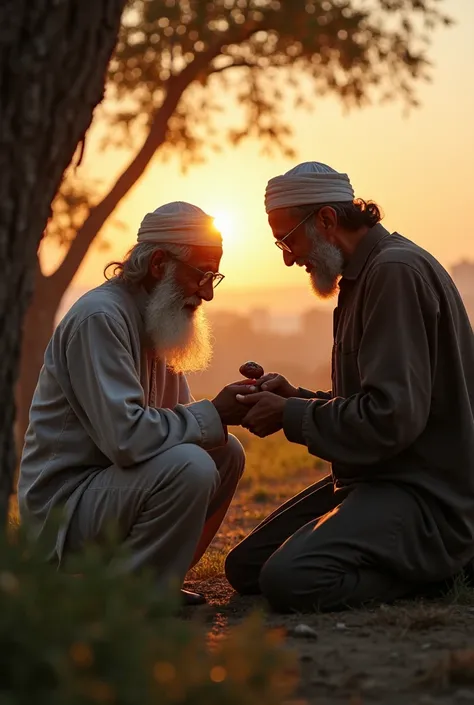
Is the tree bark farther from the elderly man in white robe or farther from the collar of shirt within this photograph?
the collar of shirt

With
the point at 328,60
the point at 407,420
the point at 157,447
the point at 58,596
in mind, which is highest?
the point at 328,60

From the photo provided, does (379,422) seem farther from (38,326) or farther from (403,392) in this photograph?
(38,326)

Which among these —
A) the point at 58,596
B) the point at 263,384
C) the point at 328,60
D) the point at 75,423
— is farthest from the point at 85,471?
the point at 328,60

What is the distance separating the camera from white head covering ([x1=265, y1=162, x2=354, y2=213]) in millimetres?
5445

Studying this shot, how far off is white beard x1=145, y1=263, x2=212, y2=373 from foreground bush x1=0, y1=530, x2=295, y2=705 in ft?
8.18

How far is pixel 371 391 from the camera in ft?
16.5

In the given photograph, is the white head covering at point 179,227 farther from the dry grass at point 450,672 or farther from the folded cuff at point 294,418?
the dry grass at point 450,672

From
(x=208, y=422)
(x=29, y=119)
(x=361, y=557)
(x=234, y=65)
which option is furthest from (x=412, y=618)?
(x=234, y=65)

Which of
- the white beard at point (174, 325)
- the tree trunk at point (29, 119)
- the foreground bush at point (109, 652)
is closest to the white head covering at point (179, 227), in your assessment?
the white beard at point (174, 325)

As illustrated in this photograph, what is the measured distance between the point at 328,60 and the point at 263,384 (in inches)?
408

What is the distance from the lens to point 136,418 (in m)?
4.89

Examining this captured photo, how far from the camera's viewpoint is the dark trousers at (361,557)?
4961mm

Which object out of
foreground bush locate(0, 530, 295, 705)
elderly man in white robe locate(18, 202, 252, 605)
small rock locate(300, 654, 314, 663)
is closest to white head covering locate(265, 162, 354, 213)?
elderly man in white robe locate(18, 202, 252, 605)

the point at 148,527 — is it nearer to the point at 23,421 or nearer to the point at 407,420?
the point at 407,420
